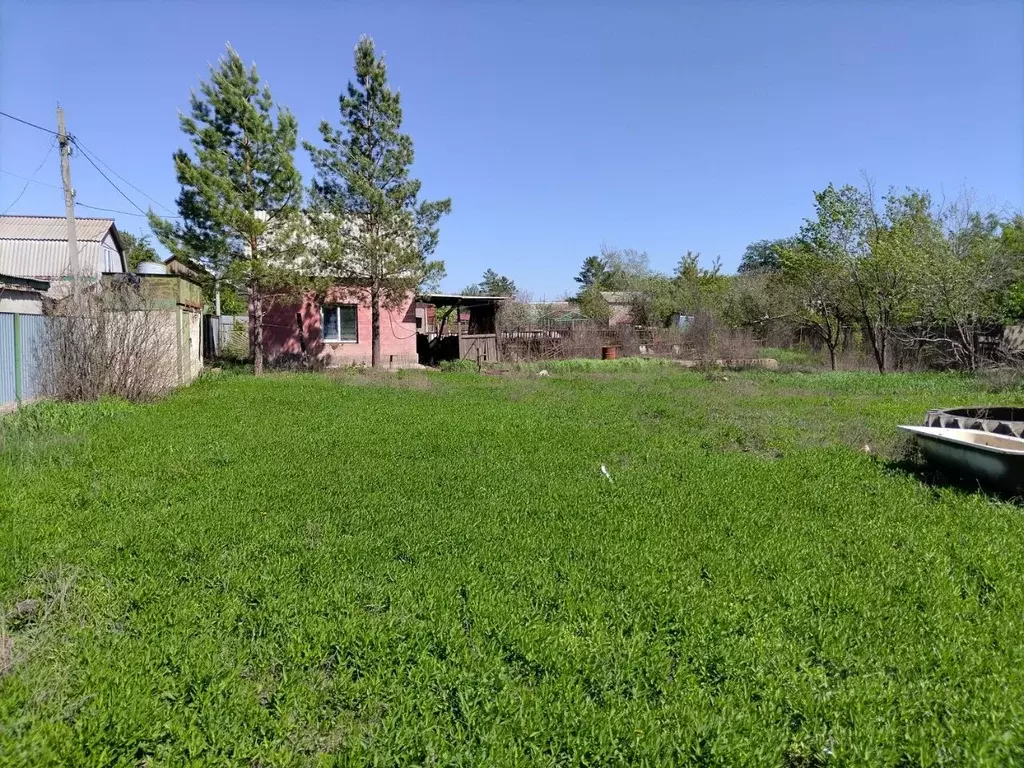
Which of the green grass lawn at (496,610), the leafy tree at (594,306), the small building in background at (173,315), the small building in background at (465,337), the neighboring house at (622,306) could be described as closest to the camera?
the green grass lawn at (496,610)

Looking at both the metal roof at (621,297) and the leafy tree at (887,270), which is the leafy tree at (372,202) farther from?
the metal roof at (621,297)

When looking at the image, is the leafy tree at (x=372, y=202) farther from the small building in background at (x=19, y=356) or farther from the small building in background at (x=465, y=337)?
the small building in background at (x=19, y=356)

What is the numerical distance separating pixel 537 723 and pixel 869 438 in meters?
7.97

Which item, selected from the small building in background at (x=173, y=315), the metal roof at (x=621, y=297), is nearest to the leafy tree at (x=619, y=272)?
the metal roof at (x=621, y=297)

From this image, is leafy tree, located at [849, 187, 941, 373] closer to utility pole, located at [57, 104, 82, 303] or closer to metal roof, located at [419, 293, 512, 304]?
metal roof, located at [419, 293, 512, 304]

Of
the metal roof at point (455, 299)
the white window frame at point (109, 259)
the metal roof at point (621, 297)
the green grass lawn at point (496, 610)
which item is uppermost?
the white window frame at point (109, 259)

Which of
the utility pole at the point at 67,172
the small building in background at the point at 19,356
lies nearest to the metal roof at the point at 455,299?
the utility pole at the point at 67,172

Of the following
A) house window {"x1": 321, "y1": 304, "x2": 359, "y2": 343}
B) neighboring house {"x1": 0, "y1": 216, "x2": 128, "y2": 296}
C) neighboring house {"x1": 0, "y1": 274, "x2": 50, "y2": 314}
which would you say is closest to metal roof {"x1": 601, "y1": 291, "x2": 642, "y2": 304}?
house window {"x1": 321, "y1": 304, "x2": 359, "y2": 343}

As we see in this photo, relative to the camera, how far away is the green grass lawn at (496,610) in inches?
97.9

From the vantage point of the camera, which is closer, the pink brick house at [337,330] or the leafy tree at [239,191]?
the leafy tree at [239,191]

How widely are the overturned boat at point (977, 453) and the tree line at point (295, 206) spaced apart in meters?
16.2

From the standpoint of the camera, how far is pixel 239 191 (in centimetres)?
1794

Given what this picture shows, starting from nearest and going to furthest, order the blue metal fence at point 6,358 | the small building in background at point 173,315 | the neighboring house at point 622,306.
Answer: the blue metal fence at point 6,358 < the small building in background at point 173,315 < the neighboring house at point 622,306

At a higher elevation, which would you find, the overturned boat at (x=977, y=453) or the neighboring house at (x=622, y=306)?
the neighboring house at (x=622, y=306)
